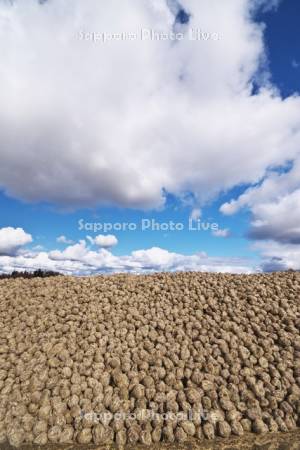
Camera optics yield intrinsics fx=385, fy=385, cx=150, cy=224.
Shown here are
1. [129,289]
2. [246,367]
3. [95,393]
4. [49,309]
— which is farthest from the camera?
[129,289]

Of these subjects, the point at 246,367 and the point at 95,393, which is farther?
the point at 246,367

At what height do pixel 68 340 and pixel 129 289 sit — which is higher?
pixel 129 289

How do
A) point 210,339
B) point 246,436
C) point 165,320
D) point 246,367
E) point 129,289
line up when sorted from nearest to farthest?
point 246,436 → point 246,367 → point 210,339 → point 165,320 → point 129,289

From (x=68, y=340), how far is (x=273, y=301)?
426 cm

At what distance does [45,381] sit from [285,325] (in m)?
4.47

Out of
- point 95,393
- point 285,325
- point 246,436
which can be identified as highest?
point 285,325

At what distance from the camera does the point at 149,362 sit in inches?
253

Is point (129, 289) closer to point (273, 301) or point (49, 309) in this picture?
point (49, 309)

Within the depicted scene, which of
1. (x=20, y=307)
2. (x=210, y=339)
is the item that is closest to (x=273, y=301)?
(x=210, y=339)

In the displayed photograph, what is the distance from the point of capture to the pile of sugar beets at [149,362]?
553 cm

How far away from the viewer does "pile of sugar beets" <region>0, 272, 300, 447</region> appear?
18.1 feet

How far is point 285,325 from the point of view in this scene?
7367 mm

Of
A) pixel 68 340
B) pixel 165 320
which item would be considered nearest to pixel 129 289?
pixel 165 320

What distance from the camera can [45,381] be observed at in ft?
20.2
